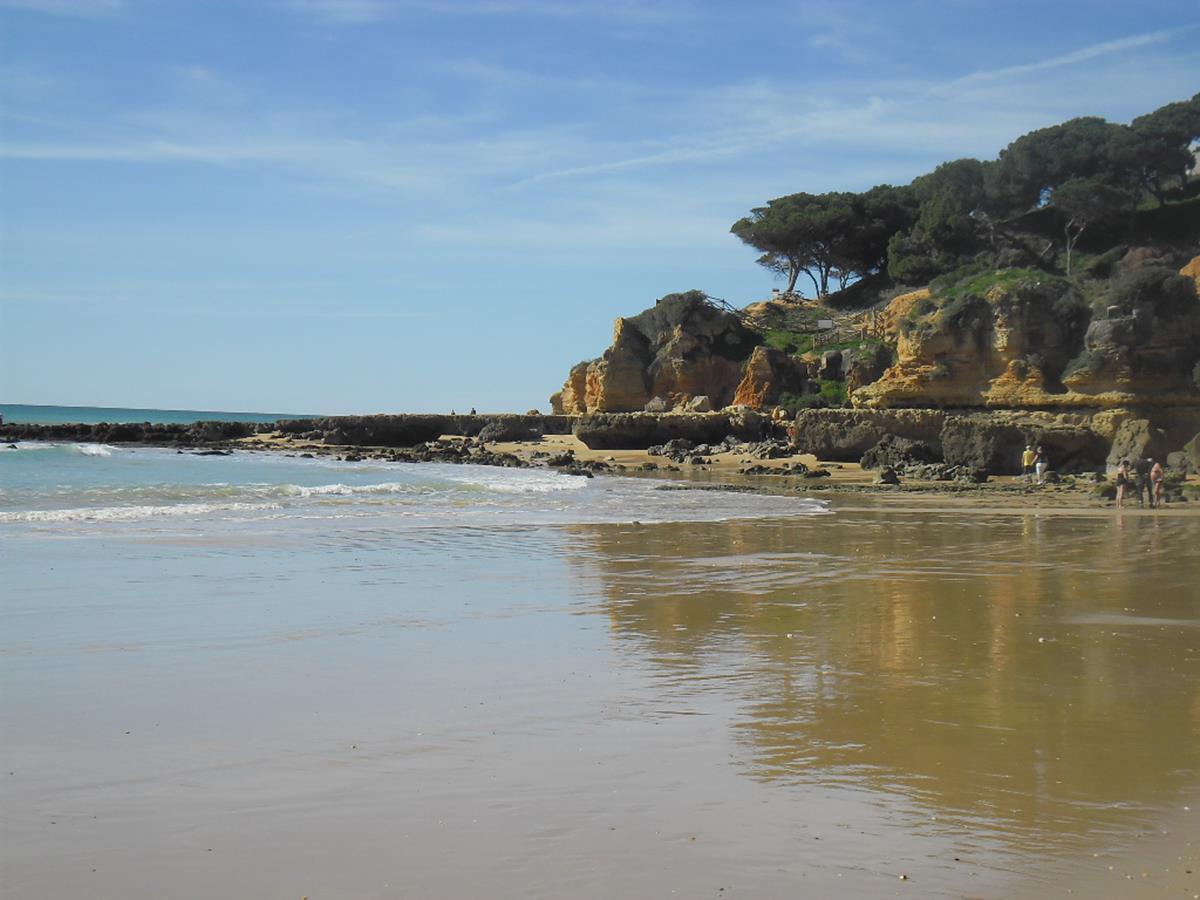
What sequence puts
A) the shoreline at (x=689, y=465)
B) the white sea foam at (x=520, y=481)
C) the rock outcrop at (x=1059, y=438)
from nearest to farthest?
1. the shoreline at (x=689, y=465)
2. the white sea foam at (x=520, y=481)
3. the rock outcrop at (x=1059, y=438)

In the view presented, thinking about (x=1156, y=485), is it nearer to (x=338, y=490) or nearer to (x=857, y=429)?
(x=857, y=429)

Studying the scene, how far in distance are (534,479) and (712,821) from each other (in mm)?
26466

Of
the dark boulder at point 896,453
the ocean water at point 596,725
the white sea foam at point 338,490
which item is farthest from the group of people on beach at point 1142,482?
the white sea foam at point 338,490

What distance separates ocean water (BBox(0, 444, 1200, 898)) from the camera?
4289mm

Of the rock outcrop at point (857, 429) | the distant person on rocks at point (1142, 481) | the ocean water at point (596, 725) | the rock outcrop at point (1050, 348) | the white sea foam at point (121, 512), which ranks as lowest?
the ocean water at point (596, 725)

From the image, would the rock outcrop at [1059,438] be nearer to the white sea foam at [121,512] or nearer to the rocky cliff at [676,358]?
the white sea foam at [121,512]

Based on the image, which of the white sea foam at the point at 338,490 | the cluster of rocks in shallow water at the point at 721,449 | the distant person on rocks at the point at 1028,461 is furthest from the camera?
the cluster of rocks in shallow water at the point at 721,449

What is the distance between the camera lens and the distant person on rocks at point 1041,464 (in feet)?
89.7

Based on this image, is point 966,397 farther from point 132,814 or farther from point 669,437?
point 132,814

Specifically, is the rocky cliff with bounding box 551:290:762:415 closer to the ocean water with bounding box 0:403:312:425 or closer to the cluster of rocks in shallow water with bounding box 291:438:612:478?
the cluster of rocks in shallow water with bounding box 291:438:612:478

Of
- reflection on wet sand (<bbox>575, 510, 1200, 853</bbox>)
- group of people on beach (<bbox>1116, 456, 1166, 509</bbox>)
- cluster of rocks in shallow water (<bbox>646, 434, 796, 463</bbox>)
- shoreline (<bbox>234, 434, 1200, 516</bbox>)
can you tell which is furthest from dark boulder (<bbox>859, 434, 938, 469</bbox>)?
reflection on wet sand (<bbox>575, 510, 1200, 853</bbox>)

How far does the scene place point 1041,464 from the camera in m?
27.7

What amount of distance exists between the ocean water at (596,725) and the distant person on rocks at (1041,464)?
13769 millimetres

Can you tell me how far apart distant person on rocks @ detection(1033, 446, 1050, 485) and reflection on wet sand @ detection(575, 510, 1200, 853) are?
40.0 feet
